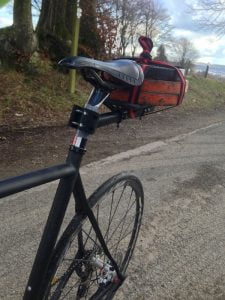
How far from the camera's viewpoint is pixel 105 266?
2342 mm

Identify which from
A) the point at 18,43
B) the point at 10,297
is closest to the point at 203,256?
the point at 10,297

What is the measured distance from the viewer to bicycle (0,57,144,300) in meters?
1.75

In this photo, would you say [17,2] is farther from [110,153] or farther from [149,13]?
[149,13]

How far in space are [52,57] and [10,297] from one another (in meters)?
8.00

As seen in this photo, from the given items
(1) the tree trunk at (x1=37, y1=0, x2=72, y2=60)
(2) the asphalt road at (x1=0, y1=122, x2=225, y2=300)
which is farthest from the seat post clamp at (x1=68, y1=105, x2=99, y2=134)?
(1) the tree trunk at (x1=37, y1=0, x2=72, y2=60)

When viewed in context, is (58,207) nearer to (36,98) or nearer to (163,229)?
(163,229)

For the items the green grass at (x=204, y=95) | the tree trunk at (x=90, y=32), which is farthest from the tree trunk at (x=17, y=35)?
the green grass at (x=204, y=95)

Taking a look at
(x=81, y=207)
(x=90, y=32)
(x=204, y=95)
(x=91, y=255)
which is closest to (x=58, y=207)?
(x=81, y=207)

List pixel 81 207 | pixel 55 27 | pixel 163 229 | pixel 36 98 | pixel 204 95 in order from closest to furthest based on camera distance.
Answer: pixel 81 207 → pixel 163 229 → pixel 36 98 → pixel 55 27 → pixel 204 95

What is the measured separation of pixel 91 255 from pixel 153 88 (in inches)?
39.2

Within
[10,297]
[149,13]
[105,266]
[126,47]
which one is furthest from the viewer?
[149,13]

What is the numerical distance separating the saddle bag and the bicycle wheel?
1.47 ft

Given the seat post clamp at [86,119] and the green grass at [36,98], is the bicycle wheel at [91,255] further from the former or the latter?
the green grass at [36,98]

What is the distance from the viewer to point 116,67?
6.14 feet
